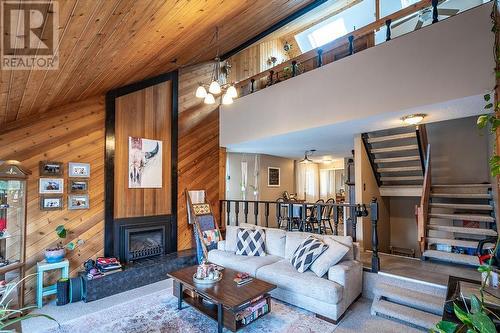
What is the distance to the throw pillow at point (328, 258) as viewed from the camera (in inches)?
127

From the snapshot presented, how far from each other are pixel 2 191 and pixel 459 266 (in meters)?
6.26

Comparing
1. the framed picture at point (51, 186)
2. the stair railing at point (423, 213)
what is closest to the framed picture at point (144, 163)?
the framed picture at point (51, 186)

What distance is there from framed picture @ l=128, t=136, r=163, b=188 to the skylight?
16.0ft

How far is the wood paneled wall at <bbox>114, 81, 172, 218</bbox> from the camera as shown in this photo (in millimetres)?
4484

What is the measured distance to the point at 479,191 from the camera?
15.5 feet

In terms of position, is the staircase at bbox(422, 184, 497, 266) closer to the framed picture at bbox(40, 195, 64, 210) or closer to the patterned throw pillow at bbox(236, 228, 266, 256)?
the patterned throw pillow at bbox(236, 228, 266, 256)

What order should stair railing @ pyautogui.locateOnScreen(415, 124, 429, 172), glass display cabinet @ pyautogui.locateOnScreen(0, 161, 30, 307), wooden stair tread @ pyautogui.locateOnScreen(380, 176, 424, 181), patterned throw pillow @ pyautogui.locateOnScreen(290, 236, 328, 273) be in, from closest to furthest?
glass display cabinet @ pyautogui.locateOnScreen(0, 161, 30, 307) → patterned throw pillow @ pyautogui.locateOnScreen(290, 236, 328, 273) → stair railing @ pyautogui.locateOnScreen(415, 124, 429, 172) → wooden stair tread @ pyautogui.locateOnScreen(380, 176, 424, 181)

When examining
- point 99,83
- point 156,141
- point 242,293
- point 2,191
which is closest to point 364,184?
point 242,293

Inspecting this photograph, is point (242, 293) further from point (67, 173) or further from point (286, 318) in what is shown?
point (67, 173)

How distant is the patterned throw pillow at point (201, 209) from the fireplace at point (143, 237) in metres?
0.50

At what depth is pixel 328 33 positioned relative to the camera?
6.70 meters

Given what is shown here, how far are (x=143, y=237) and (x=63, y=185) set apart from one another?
1.57 meters

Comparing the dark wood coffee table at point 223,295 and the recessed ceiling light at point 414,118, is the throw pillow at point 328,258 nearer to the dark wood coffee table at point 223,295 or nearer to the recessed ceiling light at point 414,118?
the dark wood coffee table at point 223,295

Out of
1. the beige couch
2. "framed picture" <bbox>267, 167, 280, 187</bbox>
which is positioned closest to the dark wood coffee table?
the beige couch
